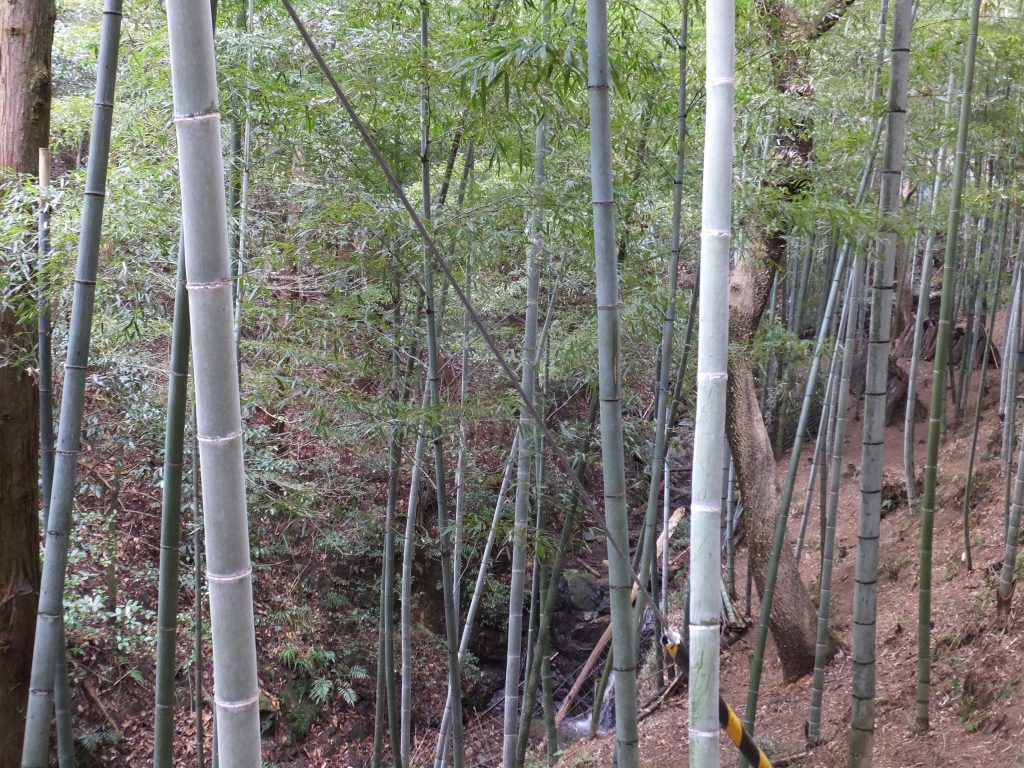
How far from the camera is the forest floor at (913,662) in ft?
12.9

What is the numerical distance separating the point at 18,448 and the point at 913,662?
203 inches

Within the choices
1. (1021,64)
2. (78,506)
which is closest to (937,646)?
(1021,64)

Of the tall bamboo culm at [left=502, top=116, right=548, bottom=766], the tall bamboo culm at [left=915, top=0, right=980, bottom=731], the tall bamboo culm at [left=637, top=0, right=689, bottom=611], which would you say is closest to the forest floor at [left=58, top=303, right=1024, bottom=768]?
the tall bamboo culm at [left=915, top=0, right=980, bottom=731]

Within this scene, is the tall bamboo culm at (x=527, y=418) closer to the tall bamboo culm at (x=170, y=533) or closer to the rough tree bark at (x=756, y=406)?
the rough tree bark at (x=756, y=406)

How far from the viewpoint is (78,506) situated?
6484 mm

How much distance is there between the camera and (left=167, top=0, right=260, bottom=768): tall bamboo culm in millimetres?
1089

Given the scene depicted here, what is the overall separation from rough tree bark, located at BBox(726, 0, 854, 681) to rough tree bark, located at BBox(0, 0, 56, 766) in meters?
3.55

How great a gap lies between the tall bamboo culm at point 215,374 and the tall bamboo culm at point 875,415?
2.06m

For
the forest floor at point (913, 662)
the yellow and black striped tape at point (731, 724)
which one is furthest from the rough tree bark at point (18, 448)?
the forest floor at point (913, 662)

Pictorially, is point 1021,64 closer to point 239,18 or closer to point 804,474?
point 239,18

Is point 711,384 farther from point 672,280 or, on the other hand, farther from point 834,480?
point 834,480

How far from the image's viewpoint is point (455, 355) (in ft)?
13.8

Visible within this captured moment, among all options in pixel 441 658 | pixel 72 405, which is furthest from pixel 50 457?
pixel 441 658

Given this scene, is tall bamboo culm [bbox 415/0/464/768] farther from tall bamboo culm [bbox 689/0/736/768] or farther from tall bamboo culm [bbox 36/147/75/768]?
tall bamboo culm [bbox 689/0/736/768]
